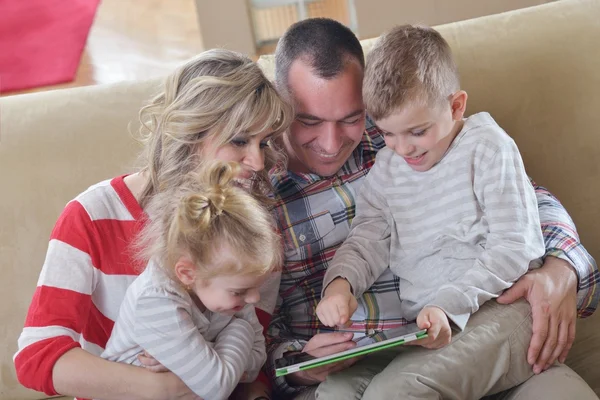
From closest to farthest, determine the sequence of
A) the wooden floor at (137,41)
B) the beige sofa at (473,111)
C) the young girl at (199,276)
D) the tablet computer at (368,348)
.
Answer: the tablet computer at (368,348) < the young girl at (199,276) < the beige sofa at (473,111) < the wooden floor at (137,41)

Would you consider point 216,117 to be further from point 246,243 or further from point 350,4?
point 350,4

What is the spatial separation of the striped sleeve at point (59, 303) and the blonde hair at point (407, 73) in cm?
65

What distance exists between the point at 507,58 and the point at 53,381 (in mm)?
1290

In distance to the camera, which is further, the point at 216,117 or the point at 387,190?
the point at 387,190

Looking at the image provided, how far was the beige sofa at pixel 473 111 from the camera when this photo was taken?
6.42 feet

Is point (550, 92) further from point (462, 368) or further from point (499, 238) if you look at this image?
point (462, 368)

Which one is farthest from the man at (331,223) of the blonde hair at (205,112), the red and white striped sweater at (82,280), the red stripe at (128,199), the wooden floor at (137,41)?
the wooden floor at (137,41)

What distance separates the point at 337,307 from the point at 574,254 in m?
0.52

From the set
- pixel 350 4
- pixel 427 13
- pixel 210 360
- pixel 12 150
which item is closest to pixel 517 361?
pixel 210 360

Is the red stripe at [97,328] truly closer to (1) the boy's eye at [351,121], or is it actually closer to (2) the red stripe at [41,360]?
(2) the red stripe at [41,360]

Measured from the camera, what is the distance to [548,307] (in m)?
1.61

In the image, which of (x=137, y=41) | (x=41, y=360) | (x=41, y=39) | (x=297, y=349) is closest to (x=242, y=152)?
(x=297, y=349)

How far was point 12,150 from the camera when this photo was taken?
197cm

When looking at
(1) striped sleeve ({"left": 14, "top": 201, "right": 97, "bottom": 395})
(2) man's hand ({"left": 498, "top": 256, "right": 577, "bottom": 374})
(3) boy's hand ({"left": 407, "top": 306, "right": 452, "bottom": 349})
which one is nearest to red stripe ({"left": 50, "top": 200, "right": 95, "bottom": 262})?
(1) striped sleeve ({"left": 14, "top": 201, "right": 97, "bottom": 395})
